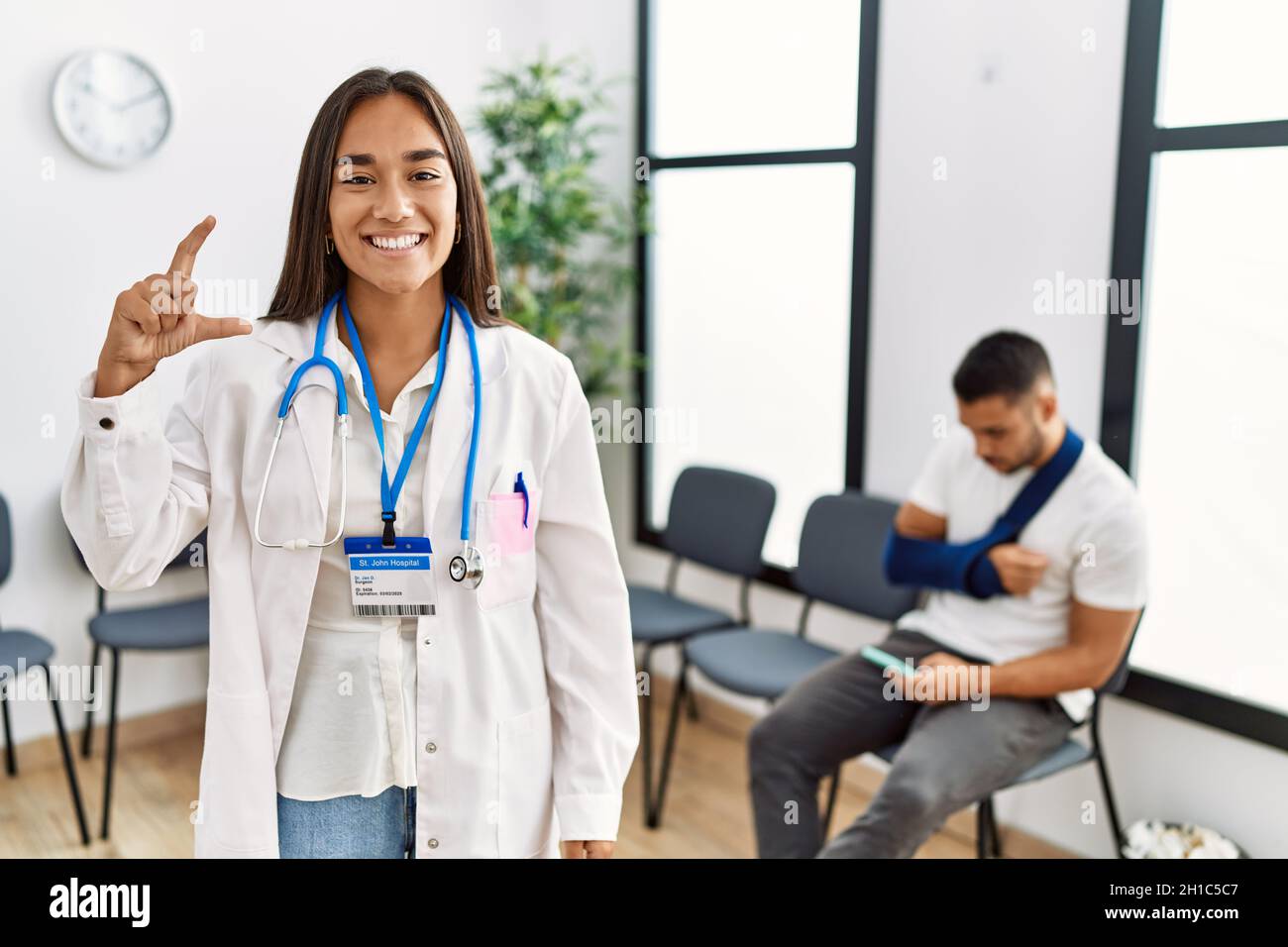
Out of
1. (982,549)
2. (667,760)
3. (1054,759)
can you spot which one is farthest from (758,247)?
(1054,759)

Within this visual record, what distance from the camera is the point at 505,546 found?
94 cm

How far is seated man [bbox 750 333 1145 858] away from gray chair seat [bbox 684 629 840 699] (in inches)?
8.0

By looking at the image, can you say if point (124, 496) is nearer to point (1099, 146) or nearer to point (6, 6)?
point (6, 6)

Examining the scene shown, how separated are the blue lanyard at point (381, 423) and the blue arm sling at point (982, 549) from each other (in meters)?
1.36

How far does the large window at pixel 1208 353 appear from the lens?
70.2 inches

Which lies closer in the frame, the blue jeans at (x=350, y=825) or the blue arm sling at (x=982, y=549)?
the blue jeans at (x=350, y=825)

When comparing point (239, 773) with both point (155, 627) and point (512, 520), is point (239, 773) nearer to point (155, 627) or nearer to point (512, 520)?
point (512, 520)

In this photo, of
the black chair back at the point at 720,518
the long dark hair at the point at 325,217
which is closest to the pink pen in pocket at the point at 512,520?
the long dark hair at the point at 325,217

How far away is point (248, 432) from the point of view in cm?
88

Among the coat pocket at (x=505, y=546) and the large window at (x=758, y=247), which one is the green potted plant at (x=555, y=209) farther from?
the coat pocket at (x=505, y=546)

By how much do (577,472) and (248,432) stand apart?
294mm

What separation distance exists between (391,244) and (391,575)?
0.27 metres

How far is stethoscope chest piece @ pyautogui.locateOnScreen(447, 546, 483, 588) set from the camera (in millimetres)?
906
